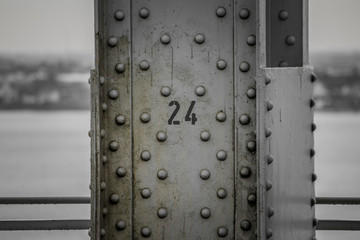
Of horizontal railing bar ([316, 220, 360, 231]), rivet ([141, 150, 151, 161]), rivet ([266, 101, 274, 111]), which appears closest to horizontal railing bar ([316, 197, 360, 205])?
horizontal railing bar ([316, 220, 360, 231])

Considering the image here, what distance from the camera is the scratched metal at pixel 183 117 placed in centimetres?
228

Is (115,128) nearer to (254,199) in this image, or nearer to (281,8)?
(254,199)

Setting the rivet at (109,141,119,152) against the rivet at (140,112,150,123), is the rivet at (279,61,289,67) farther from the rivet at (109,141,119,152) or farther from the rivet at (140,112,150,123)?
the rivet at (109,141,119,152)

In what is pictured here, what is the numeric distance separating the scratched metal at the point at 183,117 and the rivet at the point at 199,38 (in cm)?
1

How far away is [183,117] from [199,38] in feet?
0.99

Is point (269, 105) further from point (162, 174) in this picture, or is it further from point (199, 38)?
point (162, 174)

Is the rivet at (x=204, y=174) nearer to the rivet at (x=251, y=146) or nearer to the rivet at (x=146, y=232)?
the rivet at (x=251, y=146)

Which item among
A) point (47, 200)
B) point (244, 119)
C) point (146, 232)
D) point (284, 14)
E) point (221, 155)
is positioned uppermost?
point (284, 14)

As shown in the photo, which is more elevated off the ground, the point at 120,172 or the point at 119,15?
the point at 119,15

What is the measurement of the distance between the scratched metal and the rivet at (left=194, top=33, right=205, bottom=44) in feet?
0.04

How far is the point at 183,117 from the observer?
2.29m

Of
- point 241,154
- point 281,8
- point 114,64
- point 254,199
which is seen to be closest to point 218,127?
point 241,154

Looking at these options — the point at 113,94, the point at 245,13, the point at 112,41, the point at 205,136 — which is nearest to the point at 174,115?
the point at 205,136

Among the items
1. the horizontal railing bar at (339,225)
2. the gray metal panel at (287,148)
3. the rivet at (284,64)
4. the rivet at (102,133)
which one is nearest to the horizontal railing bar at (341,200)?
the horizontal railing bar at (339,225)
